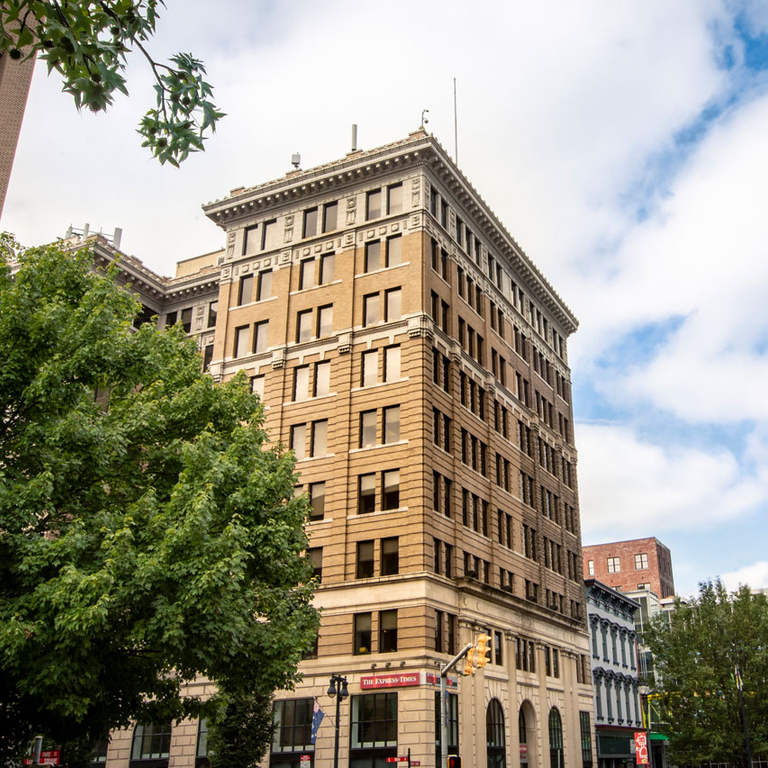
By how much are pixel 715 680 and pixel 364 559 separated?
24.6 metres

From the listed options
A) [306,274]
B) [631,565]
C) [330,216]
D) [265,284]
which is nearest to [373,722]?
[306,274]

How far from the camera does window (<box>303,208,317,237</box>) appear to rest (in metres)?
54.4

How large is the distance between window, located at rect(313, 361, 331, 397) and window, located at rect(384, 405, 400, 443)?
14.8 ft

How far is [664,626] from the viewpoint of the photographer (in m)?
60.3

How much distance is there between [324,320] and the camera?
170ft

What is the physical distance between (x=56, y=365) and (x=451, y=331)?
3359 centimetres

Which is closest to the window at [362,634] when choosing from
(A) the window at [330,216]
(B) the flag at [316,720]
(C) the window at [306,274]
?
(B) the flag at [316,720]

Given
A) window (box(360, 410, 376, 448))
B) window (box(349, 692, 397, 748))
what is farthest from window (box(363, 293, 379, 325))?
window (box(349, 692, 397, 748))

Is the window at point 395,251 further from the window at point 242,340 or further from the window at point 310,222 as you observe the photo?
the window at point 242,340

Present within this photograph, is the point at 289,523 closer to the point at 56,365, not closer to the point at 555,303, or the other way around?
the point at 56,365

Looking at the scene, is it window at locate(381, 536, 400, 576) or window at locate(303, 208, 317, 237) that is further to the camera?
window at locate(303, 208, 317, 237)

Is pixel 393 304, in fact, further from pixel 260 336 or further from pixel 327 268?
pixel 260 336

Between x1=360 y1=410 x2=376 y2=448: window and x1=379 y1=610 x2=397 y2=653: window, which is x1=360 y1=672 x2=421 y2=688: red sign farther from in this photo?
x1=360 y1=410 x2=376 y2=448: window

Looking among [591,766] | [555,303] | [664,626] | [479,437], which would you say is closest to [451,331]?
[479,437]
